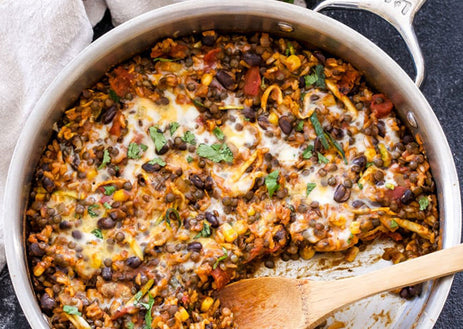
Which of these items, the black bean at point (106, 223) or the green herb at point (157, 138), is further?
the green herb at point (157, 138)

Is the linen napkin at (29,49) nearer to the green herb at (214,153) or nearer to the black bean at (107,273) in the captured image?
the black bean at (107,273)

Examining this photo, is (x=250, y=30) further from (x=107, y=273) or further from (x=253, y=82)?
(x=107, y=273)

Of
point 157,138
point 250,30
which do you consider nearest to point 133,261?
point 157,138

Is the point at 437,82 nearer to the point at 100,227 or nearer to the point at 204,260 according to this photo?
the point at 204,260

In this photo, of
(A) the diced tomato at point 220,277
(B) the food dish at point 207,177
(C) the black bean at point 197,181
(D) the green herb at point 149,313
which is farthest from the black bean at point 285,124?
(D) the green herb at point 149,313

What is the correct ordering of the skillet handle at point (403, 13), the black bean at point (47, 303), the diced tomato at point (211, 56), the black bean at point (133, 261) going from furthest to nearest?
the diced tomato at point (211, 56) → the skillet handle at point (403, 13) → the black bean at point (133, 261) → the black bean at point (47, 303)

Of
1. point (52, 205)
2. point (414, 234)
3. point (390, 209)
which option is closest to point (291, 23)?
point (390, 209)
